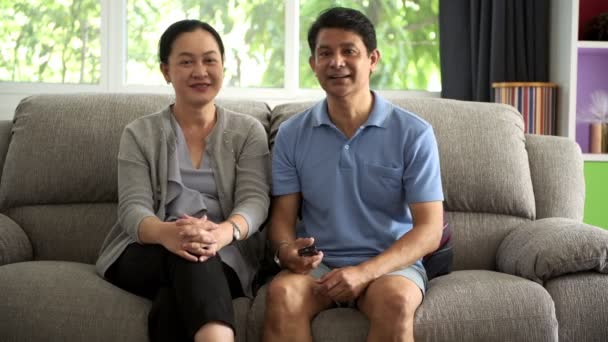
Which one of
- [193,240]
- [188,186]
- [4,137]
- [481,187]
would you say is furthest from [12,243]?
[481,187]

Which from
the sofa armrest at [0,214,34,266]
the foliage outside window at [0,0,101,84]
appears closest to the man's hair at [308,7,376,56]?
the sofa armrest at [0,214,34,266]

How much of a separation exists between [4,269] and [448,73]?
2.42 metres

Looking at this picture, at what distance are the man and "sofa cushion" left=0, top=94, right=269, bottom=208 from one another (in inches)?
17.6

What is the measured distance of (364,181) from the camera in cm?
222

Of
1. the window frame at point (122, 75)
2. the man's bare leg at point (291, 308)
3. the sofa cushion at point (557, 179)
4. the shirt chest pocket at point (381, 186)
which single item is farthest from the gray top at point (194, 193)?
the window frame at point (122, 75)

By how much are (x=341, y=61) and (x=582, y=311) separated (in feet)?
3.00

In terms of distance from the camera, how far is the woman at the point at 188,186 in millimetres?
2068

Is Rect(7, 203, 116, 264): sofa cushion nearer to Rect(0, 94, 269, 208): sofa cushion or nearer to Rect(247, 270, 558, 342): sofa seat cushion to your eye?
Rect(0, 94, 269, 208): sofa cushion

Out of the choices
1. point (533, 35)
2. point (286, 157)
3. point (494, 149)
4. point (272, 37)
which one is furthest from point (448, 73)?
point (286, 157)

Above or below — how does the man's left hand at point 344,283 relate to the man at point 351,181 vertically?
below

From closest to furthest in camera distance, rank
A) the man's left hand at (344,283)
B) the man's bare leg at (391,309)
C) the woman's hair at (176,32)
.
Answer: the man's bare leg at (391,309) → the man's left hand at (344,283) → the woman's hair at (176,32)

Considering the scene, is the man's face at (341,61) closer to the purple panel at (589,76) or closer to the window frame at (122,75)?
the window frame at (122,75)

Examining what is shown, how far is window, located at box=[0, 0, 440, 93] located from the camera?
158 inches

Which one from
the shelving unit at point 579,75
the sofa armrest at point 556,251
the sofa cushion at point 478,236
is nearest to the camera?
the sofa armrest at point 556,251
